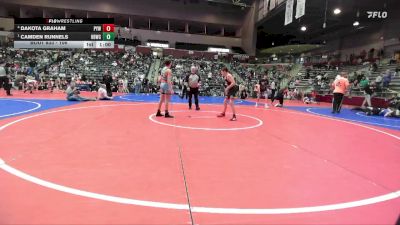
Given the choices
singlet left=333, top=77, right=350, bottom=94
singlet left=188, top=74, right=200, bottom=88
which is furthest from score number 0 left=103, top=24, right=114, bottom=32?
singlet left=333, top=77, right=350, bottom=94

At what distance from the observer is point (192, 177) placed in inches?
136

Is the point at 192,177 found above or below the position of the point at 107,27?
below

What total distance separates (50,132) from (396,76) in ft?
64.4

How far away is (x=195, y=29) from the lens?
4419cm

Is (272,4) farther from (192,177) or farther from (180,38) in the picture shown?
(192,177)

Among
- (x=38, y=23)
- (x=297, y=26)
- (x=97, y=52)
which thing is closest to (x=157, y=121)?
(x=38, y=23)

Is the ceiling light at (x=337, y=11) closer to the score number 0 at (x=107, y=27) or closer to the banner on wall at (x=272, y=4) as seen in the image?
the banner on wall at (x=272, y=4)

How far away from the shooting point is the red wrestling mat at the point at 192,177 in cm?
254

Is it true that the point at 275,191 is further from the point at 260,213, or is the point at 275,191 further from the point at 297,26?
the point at 297,26

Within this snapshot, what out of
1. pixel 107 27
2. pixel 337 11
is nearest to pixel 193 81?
pixel 107 27
